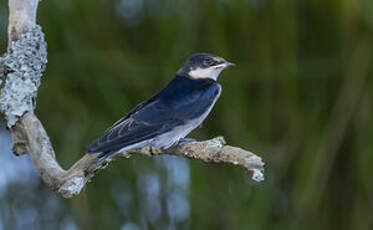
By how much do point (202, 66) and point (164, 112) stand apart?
9.7 inches

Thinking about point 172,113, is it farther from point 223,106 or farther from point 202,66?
point 223,106

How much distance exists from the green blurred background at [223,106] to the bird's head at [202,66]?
20.7 inches

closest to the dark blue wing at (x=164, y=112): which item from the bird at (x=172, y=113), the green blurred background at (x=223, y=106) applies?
the bird at (x=172, y=113)

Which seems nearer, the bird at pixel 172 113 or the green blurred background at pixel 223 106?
the bird at pixel 172 113

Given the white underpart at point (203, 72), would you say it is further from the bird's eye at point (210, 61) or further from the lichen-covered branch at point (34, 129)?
the lichen-covered branch at point (34, 129)

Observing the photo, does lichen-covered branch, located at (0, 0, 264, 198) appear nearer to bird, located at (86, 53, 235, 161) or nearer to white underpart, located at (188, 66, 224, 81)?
bird, located at (86, 53, 235, 161)

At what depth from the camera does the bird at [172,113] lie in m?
1.67

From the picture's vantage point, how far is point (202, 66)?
207cm

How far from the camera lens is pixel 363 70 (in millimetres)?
2791

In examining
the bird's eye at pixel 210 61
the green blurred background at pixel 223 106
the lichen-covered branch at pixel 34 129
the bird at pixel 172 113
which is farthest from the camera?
the green blurred background at pixel 223 106

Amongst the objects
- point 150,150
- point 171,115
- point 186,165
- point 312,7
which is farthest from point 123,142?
point 312,7

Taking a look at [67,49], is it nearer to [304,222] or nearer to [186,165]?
[186,165]

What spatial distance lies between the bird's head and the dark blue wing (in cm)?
7

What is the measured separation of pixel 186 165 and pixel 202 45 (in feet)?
1.05
